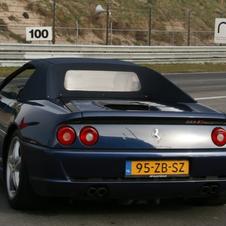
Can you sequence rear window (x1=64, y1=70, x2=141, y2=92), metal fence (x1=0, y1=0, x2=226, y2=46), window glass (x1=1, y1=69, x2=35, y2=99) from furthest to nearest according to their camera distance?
metal fence (x1=0, y1=0, x2=226, y2=46) → window glass (x1=1, y1=69, x2=35, y2=99) → rear window (x1=64, y1=70, x2=141, y2=92)

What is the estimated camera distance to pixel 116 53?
27.6 meters

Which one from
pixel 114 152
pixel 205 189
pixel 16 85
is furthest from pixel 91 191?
pixel 16 85

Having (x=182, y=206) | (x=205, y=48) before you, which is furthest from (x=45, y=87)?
(x=205, y=48)

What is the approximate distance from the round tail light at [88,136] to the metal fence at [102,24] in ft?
90.8

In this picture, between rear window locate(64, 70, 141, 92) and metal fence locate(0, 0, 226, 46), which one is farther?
metal fence locate(0, 0, 226, 46)

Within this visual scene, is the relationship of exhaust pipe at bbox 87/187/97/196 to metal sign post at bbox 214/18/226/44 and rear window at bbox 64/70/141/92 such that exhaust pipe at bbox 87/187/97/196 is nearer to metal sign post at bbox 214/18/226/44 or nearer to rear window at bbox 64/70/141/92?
rear window at bbox 64/70/141/92

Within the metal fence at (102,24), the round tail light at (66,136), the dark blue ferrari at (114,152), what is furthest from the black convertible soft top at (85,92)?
the metal fence at (102,24)

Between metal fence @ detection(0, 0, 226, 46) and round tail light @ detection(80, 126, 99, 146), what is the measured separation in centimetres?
2769

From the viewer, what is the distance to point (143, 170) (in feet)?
15.5

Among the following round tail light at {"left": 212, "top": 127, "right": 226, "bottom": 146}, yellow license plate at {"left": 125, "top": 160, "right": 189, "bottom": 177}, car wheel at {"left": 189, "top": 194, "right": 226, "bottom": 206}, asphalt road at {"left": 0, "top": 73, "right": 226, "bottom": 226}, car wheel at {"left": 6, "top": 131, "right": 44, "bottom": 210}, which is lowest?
asphalt road at {"left": 0, "top": 73, "right": 226, "bottom": 226}

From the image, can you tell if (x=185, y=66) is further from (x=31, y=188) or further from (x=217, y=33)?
(x=31, y=188)

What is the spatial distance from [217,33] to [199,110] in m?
33.2

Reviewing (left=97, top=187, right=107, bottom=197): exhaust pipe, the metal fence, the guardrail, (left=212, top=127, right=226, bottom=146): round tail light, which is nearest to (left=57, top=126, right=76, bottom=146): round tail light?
(left=97, top=187, right=107, bottom=197): exhaust pipe

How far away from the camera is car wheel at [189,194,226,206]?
536 centimetres
